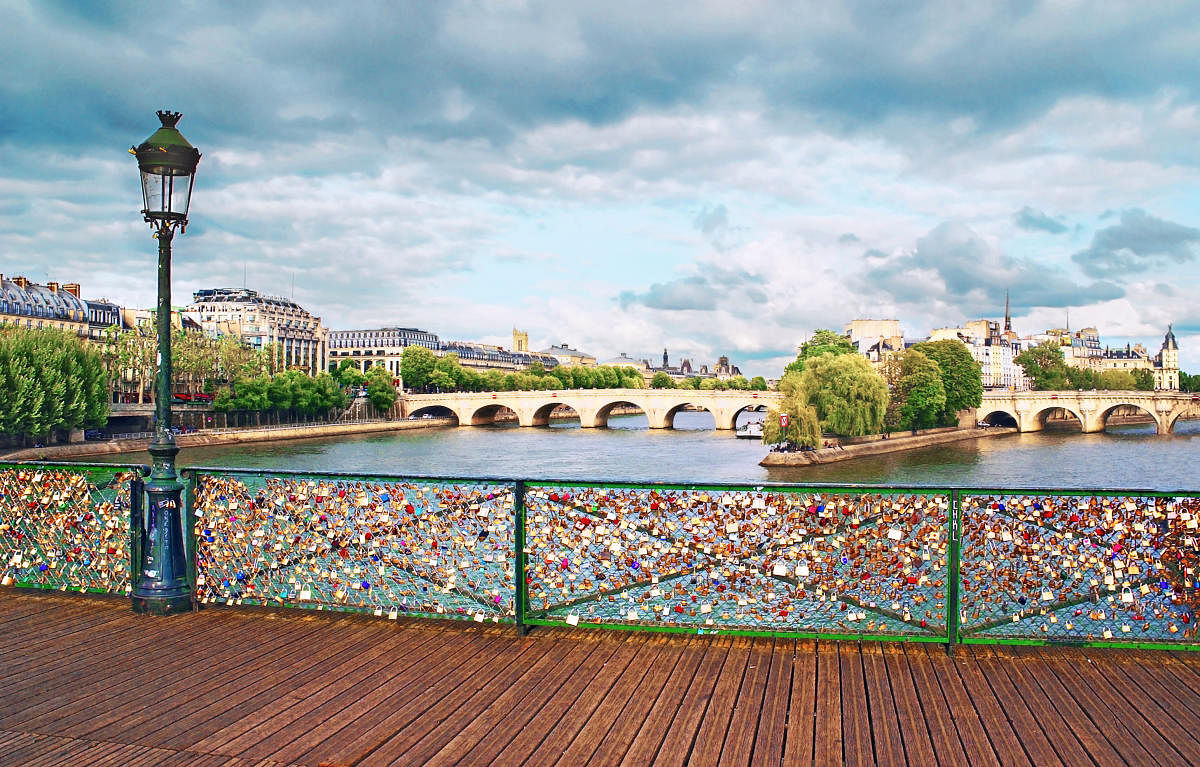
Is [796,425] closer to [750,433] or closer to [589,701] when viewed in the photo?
[750,433]

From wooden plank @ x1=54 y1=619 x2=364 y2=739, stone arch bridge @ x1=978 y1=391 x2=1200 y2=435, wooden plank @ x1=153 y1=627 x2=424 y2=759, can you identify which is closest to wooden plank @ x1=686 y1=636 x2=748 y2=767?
wooden plank @ x1=153 y1=627 x2=424 y2=759

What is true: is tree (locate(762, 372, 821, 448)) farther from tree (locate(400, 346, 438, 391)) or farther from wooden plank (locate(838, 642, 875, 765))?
tree (locate(400, 346, 438, 391))

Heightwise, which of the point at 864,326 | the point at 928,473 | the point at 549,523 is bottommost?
the point at 928,473

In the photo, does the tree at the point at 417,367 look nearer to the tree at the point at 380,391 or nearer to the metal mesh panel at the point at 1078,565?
the tree at the point at 380,391

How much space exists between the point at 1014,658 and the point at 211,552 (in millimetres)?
5156

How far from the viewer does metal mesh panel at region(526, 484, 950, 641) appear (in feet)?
17.5

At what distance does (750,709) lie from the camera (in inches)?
173

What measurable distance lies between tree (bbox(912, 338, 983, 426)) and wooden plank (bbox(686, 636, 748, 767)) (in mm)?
58261

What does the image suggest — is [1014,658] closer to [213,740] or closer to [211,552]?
[213,740]

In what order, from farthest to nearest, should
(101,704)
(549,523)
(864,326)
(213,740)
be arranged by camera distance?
(864,326)
(549,523)
(101,704)
(213,740)

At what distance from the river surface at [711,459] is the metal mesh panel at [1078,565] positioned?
925 inches

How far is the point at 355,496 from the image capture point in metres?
6.09

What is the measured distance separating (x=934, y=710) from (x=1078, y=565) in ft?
4.90

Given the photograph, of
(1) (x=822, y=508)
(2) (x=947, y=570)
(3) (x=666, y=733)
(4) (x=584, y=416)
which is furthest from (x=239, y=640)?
(4) (x=584, y=416)
